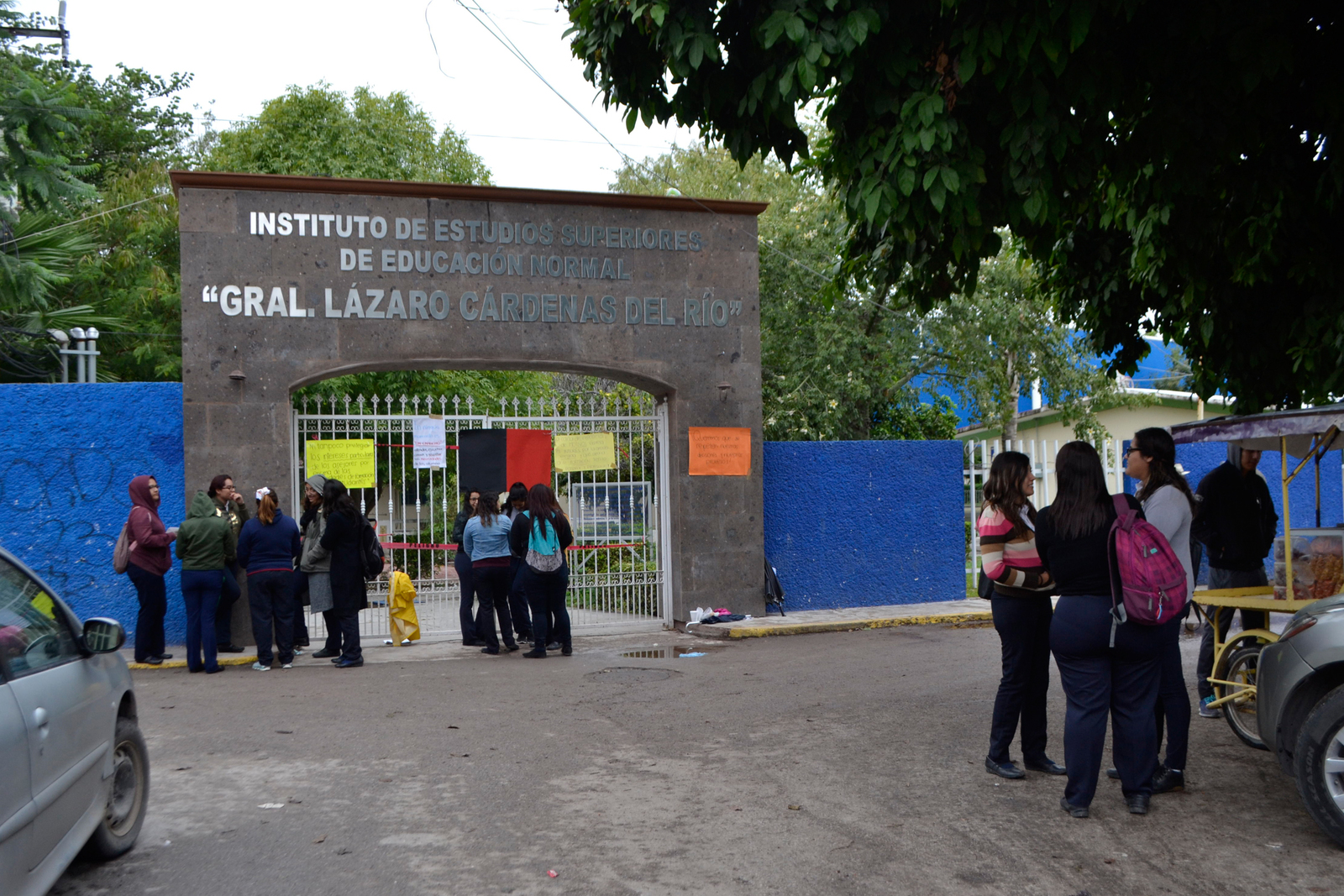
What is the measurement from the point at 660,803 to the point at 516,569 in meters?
5.38

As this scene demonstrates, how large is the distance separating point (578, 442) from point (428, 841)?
24.5 feet

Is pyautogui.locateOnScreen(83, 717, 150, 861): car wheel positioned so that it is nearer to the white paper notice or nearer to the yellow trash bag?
the yellow trash bag

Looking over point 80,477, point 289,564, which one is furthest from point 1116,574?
point 80,477

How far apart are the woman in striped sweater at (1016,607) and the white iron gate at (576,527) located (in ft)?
21.8

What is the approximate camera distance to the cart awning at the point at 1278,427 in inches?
216

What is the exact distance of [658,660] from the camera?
9.99m

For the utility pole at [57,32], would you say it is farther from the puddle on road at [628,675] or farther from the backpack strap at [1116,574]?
the backpack strap at [1116,574]

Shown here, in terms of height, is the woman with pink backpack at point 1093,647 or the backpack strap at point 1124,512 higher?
the backpack strap at point 1124,512

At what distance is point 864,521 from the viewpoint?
13.2 meters

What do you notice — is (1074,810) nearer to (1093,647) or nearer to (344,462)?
(1093,647)

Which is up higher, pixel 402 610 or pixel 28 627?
pixel 28 627

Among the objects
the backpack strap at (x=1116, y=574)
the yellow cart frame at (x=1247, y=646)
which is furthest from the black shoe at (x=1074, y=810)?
the yellow cart frame at (x=1247, y=646)

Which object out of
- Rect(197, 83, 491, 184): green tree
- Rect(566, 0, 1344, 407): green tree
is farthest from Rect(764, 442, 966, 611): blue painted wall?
Rect(197, 83, 491, 184): green tree

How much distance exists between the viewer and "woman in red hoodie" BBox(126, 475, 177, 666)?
947 centimetres
